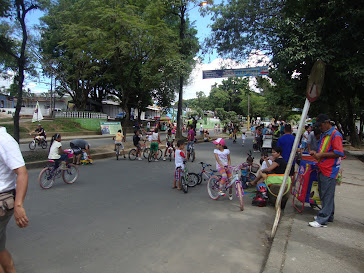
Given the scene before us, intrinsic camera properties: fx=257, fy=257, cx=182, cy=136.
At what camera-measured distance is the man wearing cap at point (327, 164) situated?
4.25 m

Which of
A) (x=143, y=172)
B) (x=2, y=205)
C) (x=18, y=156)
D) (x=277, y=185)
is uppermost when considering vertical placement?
(x=18, y=156)

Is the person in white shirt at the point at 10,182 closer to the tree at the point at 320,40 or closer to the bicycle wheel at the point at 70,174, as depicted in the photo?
the bicycle wheel at the point at 70,174

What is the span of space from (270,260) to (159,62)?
51.6 ft

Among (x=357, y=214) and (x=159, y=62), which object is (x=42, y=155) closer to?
(x=159, y=62)

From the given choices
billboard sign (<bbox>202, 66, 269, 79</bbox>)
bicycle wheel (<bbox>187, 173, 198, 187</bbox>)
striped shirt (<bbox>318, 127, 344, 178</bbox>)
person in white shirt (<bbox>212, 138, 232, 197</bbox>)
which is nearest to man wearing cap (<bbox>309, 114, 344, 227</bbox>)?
striped shirt (<bbox>318, 127, 344, 178</bbox>)

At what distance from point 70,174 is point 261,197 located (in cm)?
544

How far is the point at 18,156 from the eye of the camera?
239cm

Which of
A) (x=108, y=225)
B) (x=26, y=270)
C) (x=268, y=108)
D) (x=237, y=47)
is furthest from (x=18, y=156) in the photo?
(x=268, y=108)

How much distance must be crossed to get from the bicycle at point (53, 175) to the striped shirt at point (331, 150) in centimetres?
659

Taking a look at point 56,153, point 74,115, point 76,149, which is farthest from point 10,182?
point 74,115

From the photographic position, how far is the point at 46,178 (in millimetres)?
7082

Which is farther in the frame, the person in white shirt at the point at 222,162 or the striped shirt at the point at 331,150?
the person in white shirt at the point at 222,162

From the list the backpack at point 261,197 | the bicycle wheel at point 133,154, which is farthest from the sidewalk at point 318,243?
the bicycle wheel at point 133,154

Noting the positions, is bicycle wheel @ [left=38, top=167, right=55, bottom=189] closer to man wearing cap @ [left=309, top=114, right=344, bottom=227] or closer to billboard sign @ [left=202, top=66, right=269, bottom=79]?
man wearing cap @ [left=309, top=114, right=344, bottom=227]
